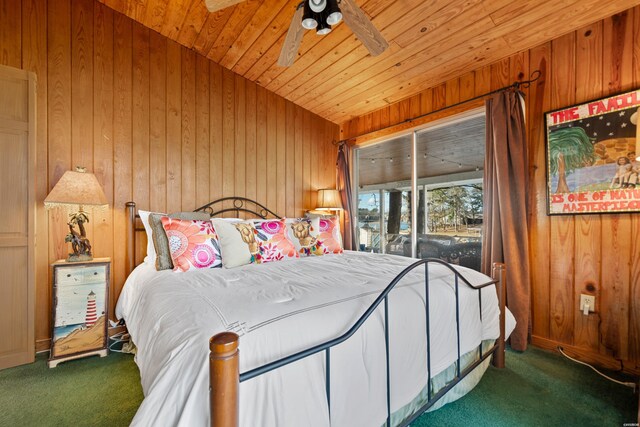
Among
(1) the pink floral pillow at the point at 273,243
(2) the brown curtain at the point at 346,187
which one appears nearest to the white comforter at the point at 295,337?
(1) the pink floral pillow at the point at 273,243

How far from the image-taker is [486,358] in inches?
68.7

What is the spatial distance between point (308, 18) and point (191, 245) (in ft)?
5.42

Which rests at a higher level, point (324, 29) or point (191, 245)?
point (324, 29)

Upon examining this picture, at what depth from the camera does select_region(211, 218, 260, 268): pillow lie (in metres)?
2.06

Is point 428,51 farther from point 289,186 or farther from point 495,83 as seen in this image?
point 289,186

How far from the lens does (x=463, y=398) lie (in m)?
1.64

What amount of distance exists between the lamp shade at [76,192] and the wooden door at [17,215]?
0.20 m

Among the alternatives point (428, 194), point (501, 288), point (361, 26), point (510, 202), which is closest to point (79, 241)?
point (361, 26)

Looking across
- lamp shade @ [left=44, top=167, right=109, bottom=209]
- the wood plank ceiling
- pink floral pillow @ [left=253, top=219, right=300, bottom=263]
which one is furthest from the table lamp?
the wood plank ceiling

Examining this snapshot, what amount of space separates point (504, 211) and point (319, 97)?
93.1 inches

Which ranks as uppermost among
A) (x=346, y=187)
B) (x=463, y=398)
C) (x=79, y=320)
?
(x=346, y=187)

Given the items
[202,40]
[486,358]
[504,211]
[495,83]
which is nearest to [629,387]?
[486,358]

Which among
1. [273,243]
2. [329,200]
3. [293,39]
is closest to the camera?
[293,39]

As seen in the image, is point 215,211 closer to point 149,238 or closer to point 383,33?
point 149,238
